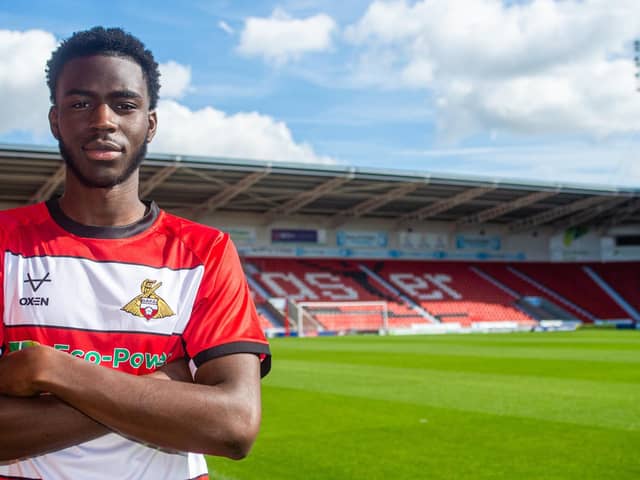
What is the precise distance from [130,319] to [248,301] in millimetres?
326

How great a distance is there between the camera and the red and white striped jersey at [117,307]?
196cm

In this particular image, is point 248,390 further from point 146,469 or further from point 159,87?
point 159,87

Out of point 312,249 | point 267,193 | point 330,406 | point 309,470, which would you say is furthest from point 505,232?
point 309,470

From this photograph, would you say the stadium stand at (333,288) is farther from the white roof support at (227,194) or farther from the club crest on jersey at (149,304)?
the club crest on jersey at (149,304)

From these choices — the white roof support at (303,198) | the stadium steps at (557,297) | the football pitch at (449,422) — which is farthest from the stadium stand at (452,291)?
the football pitch at (449,422)

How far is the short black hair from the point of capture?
6.84ft

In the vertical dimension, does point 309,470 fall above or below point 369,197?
below

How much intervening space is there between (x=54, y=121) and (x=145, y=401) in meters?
0.84

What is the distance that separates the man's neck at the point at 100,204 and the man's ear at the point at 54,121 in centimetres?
14

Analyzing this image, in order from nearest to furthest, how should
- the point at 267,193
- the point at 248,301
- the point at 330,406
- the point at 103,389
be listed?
1. the point at 103,389
2. the point at 248,301
3. the point at 330,406
4. the point at 267,193

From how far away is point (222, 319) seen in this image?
2049 mm

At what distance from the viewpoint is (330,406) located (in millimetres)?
11391

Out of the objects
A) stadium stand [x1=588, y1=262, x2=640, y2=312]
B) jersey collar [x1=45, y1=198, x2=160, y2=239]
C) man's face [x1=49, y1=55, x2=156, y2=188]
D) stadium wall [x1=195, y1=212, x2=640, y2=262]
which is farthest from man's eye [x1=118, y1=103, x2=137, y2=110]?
stadium stand [x1=588, y1=262, x2=640, y2=312]

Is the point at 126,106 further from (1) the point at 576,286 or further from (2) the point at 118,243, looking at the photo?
(1) the point at 576,286
